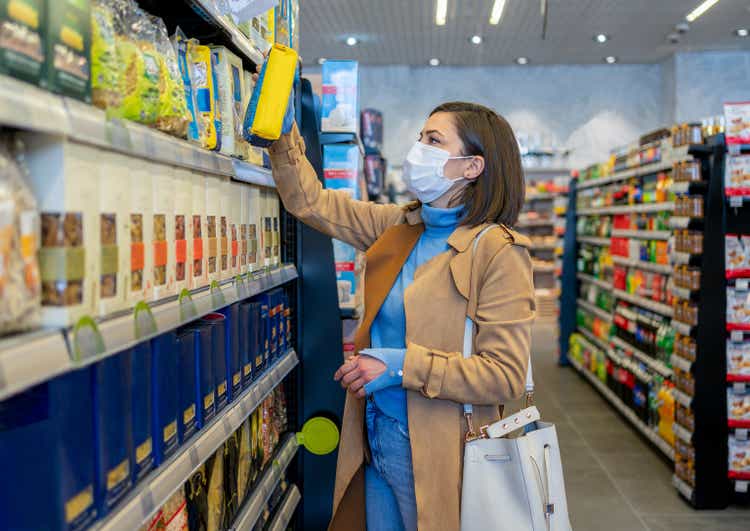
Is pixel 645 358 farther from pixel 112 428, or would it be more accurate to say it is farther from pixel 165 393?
pixel 112 428

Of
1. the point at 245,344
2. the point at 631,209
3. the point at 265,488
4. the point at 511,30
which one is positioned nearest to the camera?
the point at 245,344

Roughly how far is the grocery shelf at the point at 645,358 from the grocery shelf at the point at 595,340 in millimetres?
→ 336

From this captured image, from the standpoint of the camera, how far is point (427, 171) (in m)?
2.11

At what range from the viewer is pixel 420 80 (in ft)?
47.6

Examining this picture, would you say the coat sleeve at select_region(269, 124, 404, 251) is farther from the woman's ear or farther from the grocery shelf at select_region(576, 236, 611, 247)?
the grocery shelf at select_region(576, 236, 611, 247)

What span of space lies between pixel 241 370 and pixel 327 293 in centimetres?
81

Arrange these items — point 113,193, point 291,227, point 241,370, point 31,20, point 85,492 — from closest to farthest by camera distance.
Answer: point 31,20, point 85,492, point 113,193, point 241,370, point 291,227

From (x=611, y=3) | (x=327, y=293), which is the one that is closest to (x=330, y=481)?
(x=327, y=293)

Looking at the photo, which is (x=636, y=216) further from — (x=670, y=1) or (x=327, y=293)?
(x=670, y=1)

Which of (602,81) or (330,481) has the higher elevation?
(602,81)

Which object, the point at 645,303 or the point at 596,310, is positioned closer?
the point at 645,303

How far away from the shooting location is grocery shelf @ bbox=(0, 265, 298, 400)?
934 mm

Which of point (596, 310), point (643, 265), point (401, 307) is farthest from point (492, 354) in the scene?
point (596, 310)

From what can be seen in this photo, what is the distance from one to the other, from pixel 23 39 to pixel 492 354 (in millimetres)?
1312
